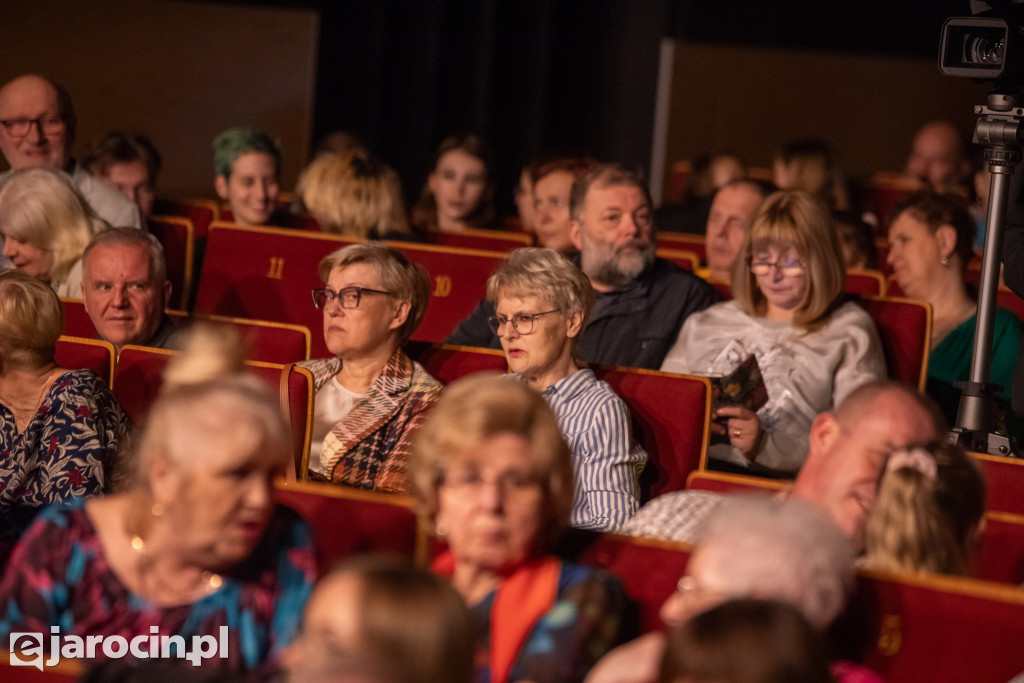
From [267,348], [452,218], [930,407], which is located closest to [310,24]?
[452,218]

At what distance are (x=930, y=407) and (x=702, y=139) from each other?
6204 millimetres

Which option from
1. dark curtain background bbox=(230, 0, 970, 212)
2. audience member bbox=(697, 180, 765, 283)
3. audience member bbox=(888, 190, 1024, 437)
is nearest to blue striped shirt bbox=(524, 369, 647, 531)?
audience member bbox=(888, 190, 1024, 437)

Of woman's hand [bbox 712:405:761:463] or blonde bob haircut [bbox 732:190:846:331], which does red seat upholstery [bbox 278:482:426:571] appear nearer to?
woman's hand [bbox 712:405:761:463]

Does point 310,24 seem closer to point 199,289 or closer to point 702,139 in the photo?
point 702,139

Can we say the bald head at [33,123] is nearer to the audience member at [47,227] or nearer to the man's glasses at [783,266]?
the audience member at [47,227]

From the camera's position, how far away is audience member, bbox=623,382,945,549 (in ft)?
5.83

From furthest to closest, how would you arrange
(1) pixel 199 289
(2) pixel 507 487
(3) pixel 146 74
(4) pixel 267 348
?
(3) pixel 146 74 → (1) pixel 199 289 → (4) pixel 267 348 → (2) pixel 507 487

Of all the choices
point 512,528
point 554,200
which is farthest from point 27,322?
point 554,200

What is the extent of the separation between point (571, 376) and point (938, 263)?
1514 mm

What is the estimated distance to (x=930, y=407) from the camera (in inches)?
72.6

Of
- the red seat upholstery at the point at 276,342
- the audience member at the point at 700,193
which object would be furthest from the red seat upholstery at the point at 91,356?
the audience member at the point at 700,193

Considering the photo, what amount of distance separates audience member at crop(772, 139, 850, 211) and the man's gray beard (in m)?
2.64

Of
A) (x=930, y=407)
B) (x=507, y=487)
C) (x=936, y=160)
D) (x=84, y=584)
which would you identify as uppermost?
(x=936, y=160)

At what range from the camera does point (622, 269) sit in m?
3.23
